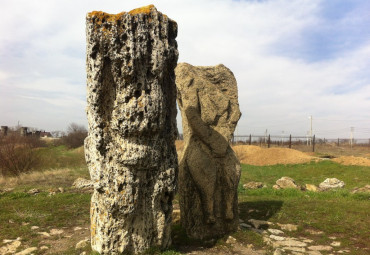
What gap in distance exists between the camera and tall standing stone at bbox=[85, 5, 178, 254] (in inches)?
169

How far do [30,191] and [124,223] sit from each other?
7075 mm

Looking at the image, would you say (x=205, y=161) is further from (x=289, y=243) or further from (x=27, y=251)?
(x=27, y=251)

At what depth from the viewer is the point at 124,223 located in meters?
4.54

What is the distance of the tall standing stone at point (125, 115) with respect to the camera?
14.1ft

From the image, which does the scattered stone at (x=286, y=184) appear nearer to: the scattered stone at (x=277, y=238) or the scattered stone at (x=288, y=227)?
the scattered stone at (x=288, y=227)

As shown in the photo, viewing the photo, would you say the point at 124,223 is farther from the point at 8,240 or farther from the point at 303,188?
the point at 303,188

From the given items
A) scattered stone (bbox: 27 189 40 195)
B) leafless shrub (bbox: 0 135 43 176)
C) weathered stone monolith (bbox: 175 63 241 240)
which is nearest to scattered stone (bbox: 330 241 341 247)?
weathered stone monolith (bbox: 175 63 241 240)

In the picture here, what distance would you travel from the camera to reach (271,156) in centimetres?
2233

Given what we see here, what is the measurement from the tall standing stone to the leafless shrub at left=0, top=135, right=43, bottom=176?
508 inches

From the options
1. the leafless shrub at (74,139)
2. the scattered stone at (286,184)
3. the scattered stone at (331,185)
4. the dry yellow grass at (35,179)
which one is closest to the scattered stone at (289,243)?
the scattered stone at (286,184)

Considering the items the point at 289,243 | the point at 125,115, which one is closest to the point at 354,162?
the point at 289,243

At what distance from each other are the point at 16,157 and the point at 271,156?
16.6 m

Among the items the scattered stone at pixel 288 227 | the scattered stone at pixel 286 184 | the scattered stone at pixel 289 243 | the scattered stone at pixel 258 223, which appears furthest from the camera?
the scattered stone at pixel 286 184

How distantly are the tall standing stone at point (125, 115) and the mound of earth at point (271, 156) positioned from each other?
17.6 meters
